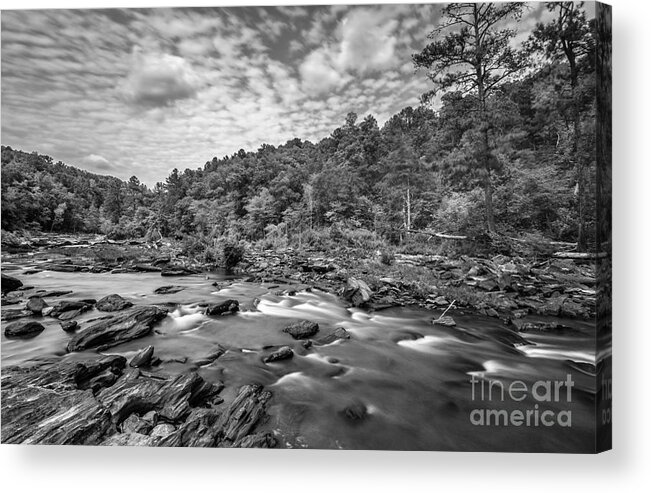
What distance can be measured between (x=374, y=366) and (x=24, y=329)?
3.95 meters

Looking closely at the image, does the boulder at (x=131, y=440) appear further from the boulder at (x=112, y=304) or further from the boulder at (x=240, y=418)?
the boulder at (x=112, y=304)

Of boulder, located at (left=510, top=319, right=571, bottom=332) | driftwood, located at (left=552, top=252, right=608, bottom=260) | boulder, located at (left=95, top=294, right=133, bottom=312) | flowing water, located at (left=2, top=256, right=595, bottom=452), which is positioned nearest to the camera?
flowing water, located at (left=2, top=256, right=595, bottom=452)

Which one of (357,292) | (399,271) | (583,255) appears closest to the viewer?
(583,255)

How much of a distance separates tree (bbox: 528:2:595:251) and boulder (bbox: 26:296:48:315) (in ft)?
19.5

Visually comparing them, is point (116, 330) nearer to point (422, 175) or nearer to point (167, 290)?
point (167, 290)

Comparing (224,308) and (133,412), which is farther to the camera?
(224,308)

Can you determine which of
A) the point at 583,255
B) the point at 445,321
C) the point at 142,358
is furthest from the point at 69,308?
the point at 583,255

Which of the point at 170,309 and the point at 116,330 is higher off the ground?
the point at 170,309

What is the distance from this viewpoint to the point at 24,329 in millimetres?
3115

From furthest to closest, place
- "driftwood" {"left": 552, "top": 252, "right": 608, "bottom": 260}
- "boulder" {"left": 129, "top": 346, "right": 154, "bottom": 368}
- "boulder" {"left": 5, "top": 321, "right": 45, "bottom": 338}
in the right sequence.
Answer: "boulder" {"left": 5, "top": 321, "right": 45, "bottom": 338}
"boulder" {"left": 129, "top": 346, "right": 154, "bottom": 368}
"driftwood" {"left": 552, "top": 252, "right": 608, "bottom": 260}

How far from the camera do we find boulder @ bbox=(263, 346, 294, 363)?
3074 millimetres

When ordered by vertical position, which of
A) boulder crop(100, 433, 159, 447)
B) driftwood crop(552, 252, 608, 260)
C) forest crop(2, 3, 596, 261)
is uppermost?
forest crop(2, 3, 596, 261)

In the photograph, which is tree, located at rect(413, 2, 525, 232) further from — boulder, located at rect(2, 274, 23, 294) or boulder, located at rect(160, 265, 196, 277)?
boulder, located at rect(2, 274, 23, 294)

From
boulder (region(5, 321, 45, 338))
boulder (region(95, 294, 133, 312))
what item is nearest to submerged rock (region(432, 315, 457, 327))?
boulder (region(95, 294, 133, 312))
